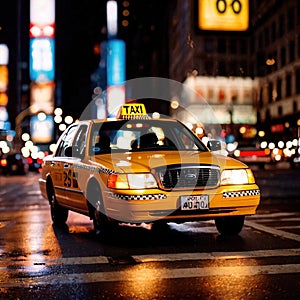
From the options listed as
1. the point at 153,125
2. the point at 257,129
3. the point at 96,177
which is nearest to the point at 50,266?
the point at 96,177

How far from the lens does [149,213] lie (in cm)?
879

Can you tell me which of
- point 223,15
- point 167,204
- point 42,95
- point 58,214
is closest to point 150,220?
point 167,204

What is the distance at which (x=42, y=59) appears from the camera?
2872 inches

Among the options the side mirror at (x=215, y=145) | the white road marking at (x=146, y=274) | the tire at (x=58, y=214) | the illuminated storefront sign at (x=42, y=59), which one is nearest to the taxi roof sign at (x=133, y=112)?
the side mirror at (x=215, y=145)

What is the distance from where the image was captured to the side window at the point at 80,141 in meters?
10.7

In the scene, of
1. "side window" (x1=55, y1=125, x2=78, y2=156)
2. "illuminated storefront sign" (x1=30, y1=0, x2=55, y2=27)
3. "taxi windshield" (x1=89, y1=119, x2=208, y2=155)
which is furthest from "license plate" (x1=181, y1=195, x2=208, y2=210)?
"illuminated storefront sign" (x1=30, y1=0, x2=55, y2=27)

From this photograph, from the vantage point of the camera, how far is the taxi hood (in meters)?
8.94

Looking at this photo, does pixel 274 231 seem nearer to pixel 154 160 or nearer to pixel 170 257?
pixel 154 160

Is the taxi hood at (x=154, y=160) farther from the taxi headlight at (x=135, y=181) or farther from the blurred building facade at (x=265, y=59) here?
the blurred building facade at (x=265, y=59)

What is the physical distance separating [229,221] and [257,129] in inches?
3004

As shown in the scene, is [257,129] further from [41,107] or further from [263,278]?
[263,278]

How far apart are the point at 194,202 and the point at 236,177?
0.75 meters

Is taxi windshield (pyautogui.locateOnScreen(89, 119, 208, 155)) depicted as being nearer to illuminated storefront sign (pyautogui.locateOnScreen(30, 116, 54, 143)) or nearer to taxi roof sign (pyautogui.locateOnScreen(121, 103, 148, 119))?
taxi roof sign (pyautogui.locateOnScreen(121, 103, 148, 119))

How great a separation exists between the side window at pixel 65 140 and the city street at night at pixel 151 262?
1.29m
